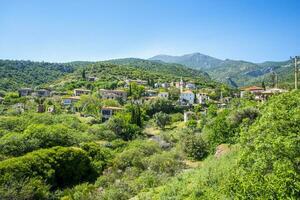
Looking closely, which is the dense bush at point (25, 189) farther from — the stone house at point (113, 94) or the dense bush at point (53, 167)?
the stone house at point (113, 94)

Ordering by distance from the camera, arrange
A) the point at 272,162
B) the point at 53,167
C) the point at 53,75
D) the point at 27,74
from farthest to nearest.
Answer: the point at 53,75, the point at 27,74, the point at 53,167, the point at 272,162

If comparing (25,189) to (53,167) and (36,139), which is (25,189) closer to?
(53,167)

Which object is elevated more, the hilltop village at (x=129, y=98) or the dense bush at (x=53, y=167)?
the hilltop village at (x=129, y=98)

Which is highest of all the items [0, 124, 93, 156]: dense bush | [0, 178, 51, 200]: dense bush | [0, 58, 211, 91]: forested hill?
[0, 58, 211, 91]: forested hill

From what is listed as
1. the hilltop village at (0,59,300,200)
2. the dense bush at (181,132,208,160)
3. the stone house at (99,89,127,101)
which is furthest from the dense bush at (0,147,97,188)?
the stone house at (99,89,127,101)

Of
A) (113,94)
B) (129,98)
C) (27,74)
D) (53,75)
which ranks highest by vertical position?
(27,74)

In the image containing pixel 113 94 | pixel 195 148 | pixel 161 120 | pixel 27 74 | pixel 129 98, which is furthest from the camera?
pixel 27 74

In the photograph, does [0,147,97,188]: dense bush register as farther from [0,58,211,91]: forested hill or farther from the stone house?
[0,58,211,91]: forested hill

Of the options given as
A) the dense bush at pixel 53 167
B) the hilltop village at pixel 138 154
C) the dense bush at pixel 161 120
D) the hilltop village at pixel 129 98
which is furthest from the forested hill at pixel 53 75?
the dense bush at pixel 53 167

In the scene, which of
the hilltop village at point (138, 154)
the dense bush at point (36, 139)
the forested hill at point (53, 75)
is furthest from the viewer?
the forested hill at point (53, 75)

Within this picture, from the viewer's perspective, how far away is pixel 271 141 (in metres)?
12.3

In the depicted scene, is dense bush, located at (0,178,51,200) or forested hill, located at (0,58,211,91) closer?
dense bush, located at (0,178,51,200)

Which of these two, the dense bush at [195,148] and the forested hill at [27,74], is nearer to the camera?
the dense bush at [195,148]

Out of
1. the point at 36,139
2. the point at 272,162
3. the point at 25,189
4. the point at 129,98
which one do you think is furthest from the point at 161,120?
the point at 272,162
